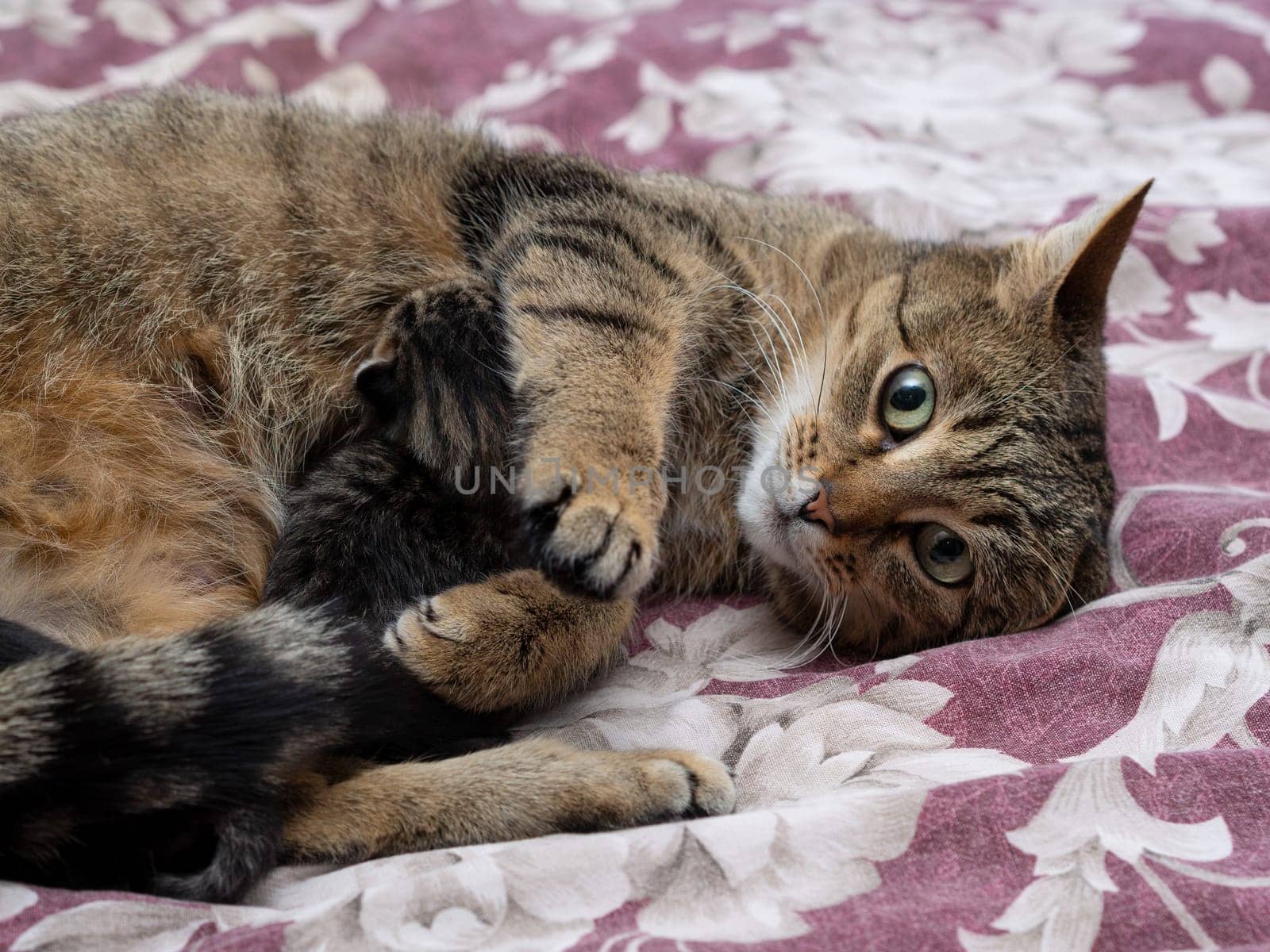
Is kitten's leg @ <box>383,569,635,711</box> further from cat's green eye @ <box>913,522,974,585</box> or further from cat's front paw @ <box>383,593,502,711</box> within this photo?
cat's green eye @ <box>913,522,974,585</box>

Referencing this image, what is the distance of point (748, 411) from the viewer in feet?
4.59

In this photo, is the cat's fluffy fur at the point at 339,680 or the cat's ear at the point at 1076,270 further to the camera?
the cat's ear at the point at 1076,270

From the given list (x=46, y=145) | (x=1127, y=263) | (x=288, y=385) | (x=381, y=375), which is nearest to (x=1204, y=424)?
(x=1127, y=263)

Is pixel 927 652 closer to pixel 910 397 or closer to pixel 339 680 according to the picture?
pixel 910 397

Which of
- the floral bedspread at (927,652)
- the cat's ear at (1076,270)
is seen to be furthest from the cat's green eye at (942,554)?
the cat's ear at (1076,270)

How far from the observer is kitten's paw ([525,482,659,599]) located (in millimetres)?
958

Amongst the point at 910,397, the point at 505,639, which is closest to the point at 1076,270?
the point at 910,397

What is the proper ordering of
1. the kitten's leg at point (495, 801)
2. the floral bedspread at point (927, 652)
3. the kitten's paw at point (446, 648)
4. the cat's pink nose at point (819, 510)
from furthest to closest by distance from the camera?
the cat's pink nose at point (819, 510)
the kitten's paw at point (446, 648)
the kitten's leg at point (495, 801)
the floral bedspread at point (927, 652)

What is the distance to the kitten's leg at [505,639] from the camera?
1.05 meters

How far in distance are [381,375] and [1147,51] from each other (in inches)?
87.9

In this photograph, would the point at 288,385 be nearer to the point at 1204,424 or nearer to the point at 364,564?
the point at 364,564

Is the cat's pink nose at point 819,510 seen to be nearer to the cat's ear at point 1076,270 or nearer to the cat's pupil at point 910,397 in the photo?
the cat's pupil at point 910,397

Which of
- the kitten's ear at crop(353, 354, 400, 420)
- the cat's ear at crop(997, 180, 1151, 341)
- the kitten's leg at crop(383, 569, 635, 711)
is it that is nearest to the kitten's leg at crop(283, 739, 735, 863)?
the kitten's leg at crop(383, 569, 635, 711)

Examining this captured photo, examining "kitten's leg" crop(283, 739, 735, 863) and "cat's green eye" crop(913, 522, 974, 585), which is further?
"cat's green eye" crop(913, 522, 974, 585)
